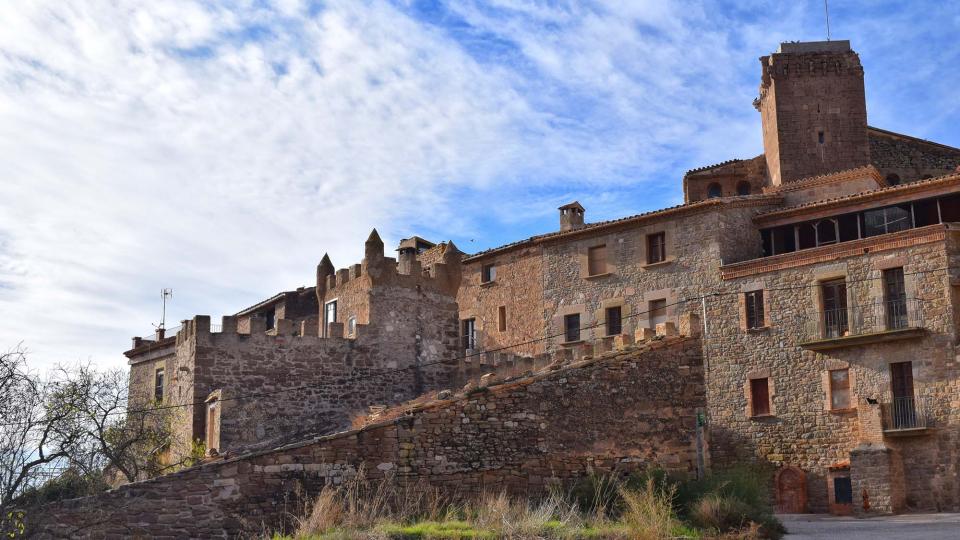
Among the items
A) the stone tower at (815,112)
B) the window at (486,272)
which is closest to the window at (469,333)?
the window at (486,272)

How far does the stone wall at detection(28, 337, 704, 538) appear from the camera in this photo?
1820 centimetres

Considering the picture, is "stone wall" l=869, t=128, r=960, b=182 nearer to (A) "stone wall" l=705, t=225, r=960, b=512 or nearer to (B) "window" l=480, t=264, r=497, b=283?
(A) "stone wall" l=705, t=225, r=960, b=512

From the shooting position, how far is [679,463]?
2347 centimetres

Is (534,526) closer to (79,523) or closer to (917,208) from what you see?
(79,523)

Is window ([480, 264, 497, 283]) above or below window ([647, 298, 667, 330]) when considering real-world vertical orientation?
above

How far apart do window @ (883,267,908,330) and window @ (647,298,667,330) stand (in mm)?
7855

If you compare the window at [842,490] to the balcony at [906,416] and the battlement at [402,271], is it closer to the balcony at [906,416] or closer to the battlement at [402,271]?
the balcony at [906,416]

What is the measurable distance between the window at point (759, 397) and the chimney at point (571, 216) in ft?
37.9

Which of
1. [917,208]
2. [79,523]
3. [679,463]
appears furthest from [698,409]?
[917,208]

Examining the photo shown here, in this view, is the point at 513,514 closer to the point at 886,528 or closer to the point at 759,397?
the point at 886,528

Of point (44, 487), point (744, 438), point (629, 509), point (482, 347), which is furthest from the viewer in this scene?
point (482, 347)

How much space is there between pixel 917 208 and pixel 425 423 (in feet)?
72.8

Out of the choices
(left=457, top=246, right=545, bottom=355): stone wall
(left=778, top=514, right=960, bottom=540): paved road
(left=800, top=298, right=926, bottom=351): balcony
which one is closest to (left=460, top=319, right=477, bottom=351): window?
(left=457, top=246, right=545, bottom=355): stone wall

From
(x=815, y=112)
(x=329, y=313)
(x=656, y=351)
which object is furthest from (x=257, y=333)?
(x=815, y=112)
